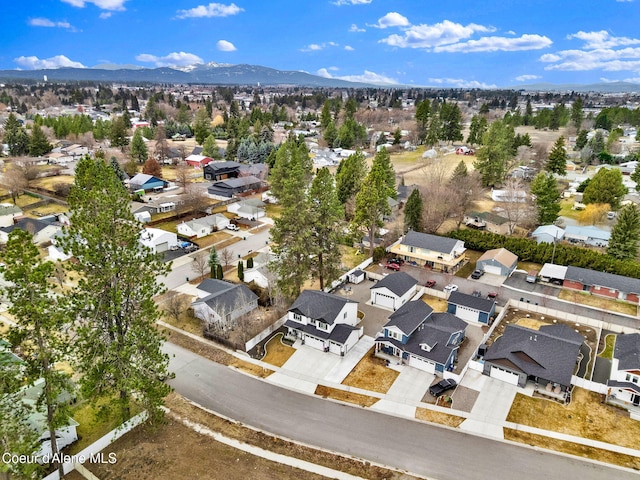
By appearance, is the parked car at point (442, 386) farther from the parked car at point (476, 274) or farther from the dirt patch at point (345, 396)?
the parked car at point (476, 274)

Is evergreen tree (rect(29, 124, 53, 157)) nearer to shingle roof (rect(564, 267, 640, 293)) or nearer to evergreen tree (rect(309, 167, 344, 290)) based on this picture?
evergreen tree (rect(309, 167, 344, 290))

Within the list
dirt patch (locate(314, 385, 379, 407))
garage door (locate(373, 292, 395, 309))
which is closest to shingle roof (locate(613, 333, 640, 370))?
dirt patch (locate(314, 385, 379, 407))

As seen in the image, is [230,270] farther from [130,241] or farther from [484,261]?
[484,261]

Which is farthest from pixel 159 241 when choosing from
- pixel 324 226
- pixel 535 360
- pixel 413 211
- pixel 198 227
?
pixel 535 360

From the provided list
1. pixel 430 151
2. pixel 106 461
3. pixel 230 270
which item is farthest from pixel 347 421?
pixel 430 151

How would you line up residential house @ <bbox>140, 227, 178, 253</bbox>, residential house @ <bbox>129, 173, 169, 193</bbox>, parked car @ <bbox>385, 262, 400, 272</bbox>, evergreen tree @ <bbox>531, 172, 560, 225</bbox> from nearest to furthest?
parked car @ <bbox>385, 262, 400, 272</bbox>
residential house @ <bbox>140, 227, 178, 253</bbox>
evergreen tree @ <bbox>531, 172, 560, 225</bbox>
residential house @ <bbox>129, 173, 169, 193</bbox>
